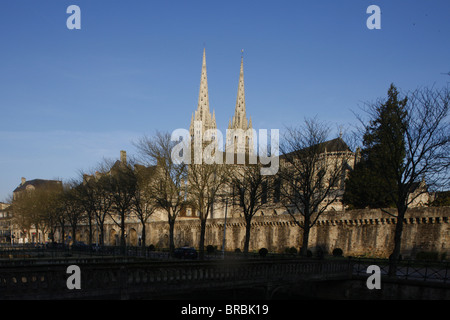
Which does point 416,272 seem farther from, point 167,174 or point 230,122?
point 230,122

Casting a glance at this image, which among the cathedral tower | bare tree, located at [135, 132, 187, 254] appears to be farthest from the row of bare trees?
the cathedral tower

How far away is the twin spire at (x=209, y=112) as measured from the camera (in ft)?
454

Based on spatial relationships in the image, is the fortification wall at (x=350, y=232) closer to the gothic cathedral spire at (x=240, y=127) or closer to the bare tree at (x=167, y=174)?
the bare tree at (x=167, y=174)

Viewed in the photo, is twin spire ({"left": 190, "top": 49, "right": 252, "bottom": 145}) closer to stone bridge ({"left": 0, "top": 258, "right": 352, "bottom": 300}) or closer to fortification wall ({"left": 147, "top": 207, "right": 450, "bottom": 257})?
fortification wall ({"left": 147, "top": 207, "right": 450, "bottom": 257})

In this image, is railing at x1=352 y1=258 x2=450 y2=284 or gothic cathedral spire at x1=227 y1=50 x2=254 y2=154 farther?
gothic cathedral spire at x1=227 y1=50 x2=254 y2=154

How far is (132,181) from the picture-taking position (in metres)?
46.7

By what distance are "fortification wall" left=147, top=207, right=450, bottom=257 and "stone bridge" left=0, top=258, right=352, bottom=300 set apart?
73.2 feet

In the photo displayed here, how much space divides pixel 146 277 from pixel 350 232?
37453mm

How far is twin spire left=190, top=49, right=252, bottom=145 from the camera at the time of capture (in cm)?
13850
